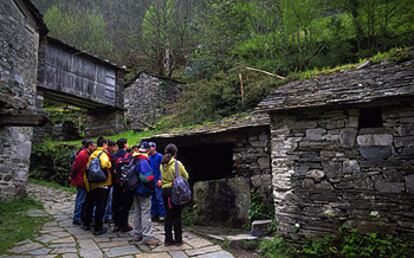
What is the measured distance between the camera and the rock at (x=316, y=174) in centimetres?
450

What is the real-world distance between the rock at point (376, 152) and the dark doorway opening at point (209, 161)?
4.14 meters

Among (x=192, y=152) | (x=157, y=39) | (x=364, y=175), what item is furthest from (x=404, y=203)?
(x=157, y=39)

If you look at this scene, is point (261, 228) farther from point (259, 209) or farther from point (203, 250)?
point (203, 250)

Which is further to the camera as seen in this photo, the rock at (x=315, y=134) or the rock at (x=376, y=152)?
the rock at (x=315, y=134)

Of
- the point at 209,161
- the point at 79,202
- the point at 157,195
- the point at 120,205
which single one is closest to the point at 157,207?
the point at 157,195

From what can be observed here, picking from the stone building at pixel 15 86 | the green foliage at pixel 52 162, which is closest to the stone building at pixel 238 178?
the stone building at pixel 15 86

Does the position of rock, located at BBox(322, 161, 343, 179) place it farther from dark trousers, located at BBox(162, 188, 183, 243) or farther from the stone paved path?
dark trousers, located at BBox(162, 188, 183, 243)

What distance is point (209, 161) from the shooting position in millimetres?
8656

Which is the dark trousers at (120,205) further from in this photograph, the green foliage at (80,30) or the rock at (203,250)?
the green foliage at (80,30)

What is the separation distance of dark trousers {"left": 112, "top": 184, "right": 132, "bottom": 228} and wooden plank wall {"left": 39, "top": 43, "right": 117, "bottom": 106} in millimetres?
8830

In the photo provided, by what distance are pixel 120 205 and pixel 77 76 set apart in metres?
10.0

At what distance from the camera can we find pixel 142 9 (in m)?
23.8

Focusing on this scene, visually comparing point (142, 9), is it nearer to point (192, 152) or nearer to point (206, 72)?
point (206, 72)

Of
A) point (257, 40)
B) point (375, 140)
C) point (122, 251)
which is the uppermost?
point (257, 40)
